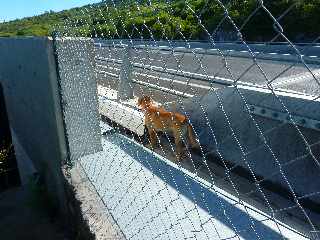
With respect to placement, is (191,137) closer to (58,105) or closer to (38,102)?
(58,105)

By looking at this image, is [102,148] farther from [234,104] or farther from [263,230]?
[263,230]

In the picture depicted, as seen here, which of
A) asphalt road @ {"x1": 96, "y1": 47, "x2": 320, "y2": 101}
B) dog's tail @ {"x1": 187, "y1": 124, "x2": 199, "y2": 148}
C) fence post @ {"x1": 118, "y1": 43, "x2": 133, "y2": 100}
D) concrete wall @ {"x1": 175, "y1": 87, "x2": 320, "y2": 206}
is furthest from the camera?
fence post @ {"x1": 118, "y1": 43, "x2": 133, "y2": 100}

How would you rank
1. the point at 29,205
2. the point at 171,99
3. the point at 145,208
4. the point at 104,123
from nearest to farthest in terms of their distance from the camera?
1. the point at 145,208
2. the point at 171,99
3. the point at 104,123
4. the point at 29,205

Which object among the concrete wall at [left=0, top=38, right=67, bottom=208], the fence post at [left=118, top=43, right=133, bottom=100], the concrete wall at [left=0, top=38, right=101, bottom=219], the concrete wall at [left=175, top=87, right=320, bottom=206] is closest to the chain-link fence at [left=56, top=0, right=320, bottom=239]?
the concrete wall at [left=175, top=87, right=320, bottom=206]

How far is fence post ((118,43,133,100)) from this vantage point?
5.11m

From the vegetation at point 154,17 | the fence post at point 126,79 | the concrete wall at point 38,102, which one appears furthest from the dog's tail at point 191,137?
the fence post at point 126,79

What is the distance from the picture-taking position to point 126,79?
5.18m

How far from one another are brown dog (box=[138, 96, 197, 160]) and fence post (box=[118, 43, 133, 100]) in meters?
1.24

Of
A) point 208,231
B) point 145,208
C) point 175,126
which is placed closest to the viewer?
point 208,231

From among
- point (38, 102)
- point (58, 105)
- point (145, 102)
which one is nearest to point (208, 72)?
point (145, 102)

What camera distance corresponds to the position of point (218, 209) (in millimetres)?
2504

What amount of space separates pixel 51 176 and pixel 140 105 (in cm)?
158

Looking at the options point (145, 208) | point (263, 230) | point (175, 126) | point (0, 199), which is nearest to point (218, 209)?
point (263, 230)

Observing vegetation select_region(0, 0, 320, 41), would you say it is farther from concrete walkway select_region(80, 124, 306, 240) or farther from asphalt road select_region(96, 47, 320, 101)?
concrete walkway select_region(80, 124, 306, 240)
